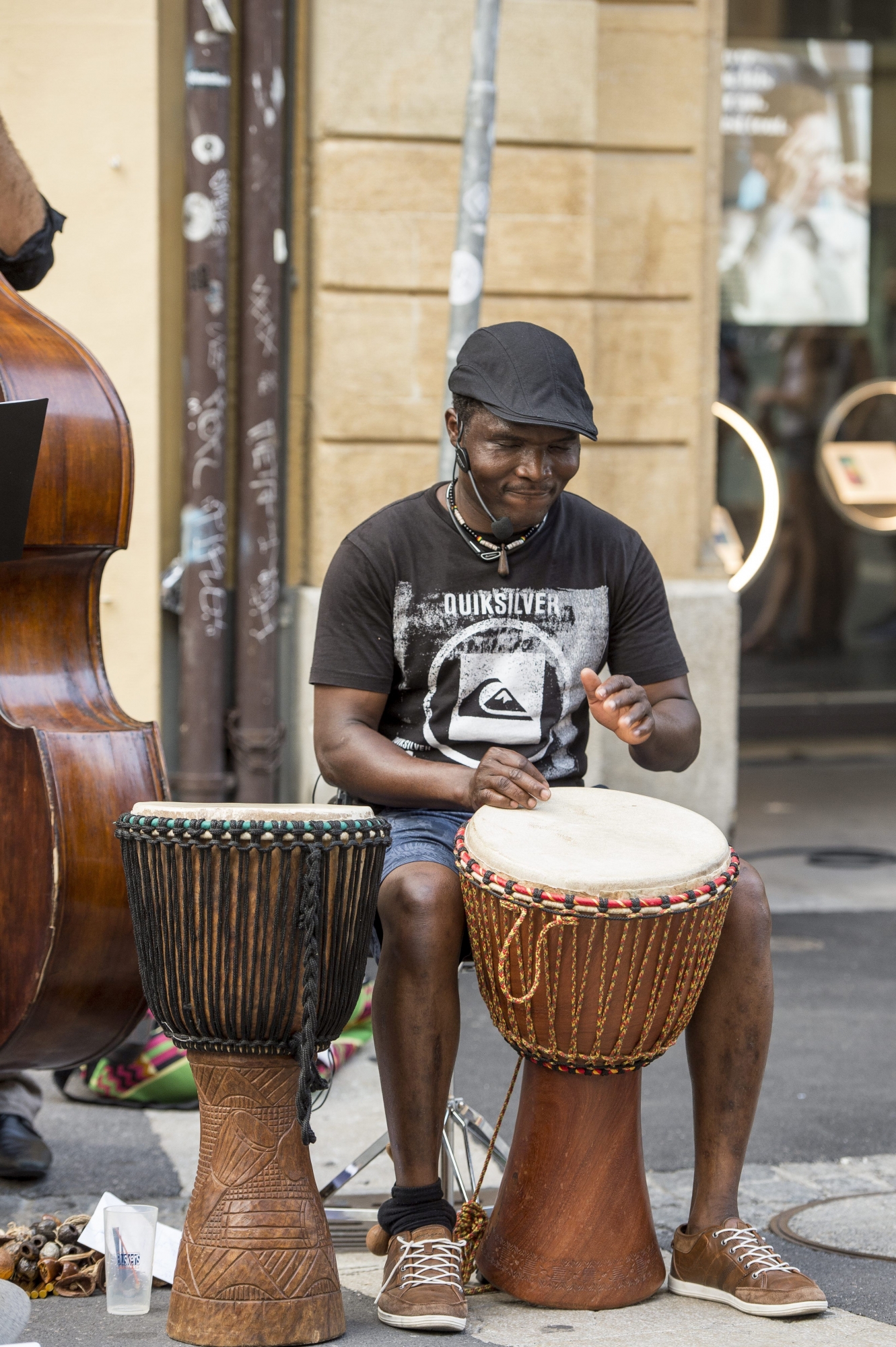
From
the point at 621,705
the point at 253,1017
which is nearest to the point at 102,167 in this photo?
the point at 621,705

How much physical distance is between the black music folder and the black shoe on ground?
109cm

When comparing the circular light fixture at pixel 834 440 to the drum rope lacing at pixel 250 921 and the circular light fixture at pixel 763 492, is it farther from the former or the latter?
the drum rope lacing at pixel 250 921

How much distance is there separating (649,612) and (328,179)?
3.01 m

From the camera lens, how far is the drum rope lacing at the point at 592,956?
2492 mm

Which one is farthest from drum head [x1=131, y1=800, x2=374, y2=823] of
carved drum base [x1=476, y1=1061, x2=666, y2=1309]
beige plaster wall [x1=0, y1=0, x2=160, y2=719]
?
beige plaster wall [x1=0, y1=0, x2=160, y2=719]

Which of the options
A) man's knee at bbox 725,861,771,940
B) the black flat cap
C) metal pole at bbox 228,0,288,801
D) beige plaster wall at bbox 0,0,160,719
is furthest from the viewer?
metal pole at bbox 228,0,288,801

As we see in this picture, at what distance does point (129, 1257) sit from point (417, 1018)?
1.78ft

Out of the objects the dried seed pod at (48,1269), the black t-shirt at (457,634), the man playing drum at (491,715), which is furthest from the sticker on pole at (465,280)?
the dried seed pod at (48,1269)

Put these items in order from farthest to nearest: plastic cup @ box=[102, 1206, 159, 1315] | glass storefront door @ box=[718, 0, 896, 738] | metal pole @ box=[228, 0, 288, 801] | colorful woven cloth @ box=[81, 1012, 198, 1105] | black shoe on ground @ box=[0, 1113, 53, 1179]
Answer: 1. glass storefront door @ box=[718, 0, 896, 738]
2. metal pole @ box=[228, 0, 288, 801]
3. colorful woven cloth @ box=[81, 1012, 198, 1105]
4. black shoe on ground @ box=[0, 1113, 53, 1179]
5. plastic cup @ box=[102, 1206, 159, 1315]

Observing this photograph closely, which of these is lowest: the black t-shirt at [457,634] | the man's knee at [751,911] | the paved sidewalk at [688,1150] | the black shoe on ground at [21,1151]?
the paved sidewalk at [688,1150]

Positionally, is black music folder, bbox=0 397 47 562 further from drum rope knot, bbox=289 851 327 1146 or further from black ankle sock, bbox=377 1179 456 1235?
black ankle sock, bbox=377 1179 456 1235

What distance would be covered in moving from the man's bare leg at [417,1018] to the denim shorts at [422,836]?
9cm

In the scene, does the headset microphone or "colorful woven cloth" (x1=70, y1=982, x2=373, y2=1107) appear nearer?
the headset microphone

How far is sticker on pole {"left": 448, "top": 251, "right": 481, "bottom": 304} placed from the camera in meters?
3.90
